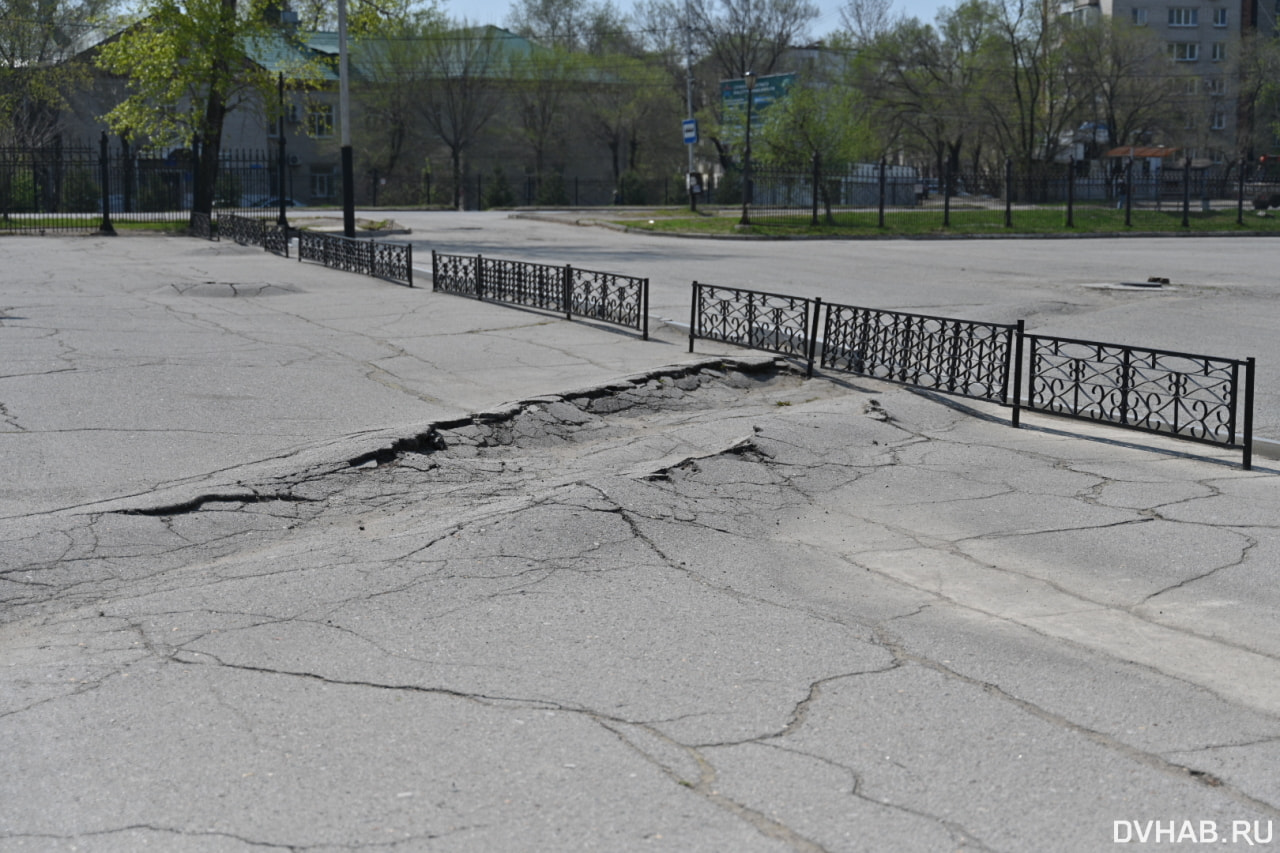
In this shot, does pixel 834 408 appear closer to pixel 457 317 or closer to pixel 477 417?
pixel 477 417

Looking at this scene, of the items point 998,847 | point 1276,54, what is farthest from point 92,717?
point 1276,54

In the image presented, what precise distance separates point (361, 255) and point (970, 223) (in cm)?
2538

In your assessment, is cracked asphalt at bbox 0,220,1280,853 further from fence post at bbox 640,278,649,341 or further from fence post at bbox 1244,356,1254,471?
fence post at bbox 640,278,649,341

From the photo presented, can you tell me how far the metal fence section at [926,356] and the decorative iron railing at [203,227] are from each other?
22.7m

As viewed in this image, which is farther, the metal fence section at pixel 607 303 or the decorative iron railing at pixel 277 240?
the decorative iron railing at pixel 277 240

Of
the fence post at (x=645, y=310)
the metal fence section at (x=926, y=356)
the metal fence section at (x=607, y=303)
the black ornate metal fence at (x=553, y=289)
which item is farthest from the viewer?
the black ornate metal fence at (x=553, y=289)

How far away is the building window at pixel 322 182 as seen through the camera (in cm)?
6962

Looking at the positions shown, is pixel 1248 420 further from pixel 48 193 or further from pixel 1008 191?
pixel 48 193

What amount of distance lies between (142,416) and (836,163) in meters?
35.0

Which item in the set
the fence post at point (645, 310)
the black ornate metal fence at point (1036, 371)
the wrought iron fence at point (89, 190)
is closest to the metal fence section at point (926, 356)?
the black ornate metal fence at point (1036, 371)

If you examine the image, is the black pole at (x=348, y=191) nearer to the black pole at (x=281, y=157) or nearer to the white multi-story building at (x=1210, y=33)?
the black pole at (x=281, y=157)

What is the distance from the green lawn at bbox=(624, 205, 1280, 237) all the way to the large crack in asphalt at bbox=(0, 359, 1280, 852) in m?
29.1

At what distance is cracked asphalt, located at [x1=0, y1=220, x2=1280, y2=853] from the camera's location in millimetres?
3736

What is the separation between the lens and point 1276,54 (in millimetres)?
74062
